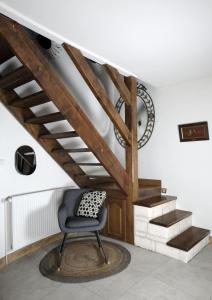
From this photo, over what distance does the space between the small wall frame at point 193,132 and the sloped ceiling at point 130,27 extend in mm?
845

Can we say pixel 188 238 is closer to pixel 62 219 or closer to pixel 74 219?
pixel 74 219

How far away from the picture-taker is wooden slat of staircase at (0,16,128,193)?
6.76ft

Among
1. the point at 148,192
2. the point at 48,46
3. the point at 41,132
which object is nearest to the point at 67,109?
the point at 41,132

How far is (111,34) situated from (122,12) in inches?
13.3

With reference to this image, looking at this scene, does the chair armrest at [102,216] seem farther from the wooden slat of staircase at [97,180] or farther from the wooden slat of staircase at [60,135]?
the wooden slat of staircase at [60,135]

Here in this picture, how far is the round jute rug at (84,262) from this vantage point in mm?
2402

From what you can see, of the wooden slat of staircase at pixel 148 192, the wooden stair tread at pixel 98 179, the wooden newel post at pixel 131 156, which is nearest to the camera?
the wooden newel post at pixel 131 156

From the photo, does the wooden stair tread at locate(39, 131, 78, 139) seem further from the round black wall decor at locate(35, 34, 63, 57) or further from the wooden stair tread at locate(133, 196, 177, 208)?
the wooden stair tread at locate(133, 196, 177, 208)

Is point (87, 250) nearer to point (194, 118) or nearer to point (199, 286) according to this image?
point (199, 286)

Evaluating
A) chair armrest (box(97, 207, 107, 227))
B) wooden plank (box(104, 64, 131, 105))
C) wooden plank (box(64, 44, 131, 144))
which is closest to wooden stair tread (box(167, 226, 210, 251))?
chair armrest (box(97, 207, 107, 227))

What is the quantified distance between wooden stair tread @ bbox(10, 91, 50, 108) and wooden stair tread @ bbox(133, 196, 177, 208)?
183 cm

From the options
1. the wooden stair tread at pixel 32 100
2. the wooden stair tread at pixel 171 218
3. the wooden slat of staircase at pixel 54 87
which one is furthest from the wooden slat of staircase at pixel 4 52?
the wooden stair tread at pixel 171 218

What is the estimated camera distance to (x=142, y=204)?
121 inches

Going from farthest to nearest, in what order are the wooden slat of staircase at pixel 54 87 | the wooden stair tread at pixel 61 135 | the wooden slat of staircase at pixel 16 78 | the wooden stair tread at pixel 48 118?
1. the wooden stair tread at pixel 61 135
2. the wooden stair tread at pixel 48 118
3. the wooden slat of staircase at pixel 16 78
4. the wooden slat of staircase at pixel 54 87
